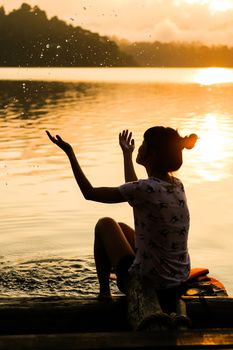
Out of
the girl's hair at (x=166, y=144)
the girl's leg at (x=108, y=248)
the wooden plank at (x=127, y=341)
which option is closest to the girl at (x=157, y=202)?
the girl's hair at (x=166, y=144)

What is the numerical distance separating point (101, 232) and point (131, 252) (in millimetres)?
346

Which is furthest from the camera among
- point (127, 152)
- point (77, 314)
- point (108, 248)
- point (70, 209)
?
point (70, 209)

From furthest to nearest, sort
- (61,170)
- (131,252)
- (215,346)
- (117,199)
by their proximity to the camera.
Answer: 1. (61,170)
2. (131,252)
3. (117,199)
4. (215,346)

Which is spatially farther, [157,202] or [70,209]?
[70,209]

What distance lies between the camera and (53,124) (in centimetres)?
3453

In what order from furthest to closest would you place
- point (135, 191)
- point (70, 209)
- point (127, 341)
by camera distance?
point (70, 209) → point (135, 191) → point (127, 341)

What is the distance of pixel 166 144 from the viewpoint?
490cm

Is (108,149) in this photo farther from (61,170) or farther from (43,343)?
(43,343)

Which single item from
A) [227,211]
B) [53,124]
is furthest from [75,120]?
[227,211]

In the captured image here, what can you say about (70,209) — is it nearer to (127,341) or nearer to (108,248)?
(108,248)

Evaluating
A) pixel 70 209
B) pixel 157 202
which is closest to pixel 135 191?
pixel 157 202

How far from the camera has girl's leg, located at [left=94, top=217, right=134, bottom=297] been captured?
212 inches

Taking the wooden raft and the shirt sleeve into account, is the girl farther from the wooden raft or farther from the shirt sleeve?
the wooden raft

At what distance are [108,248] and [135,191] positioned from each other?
824mm
